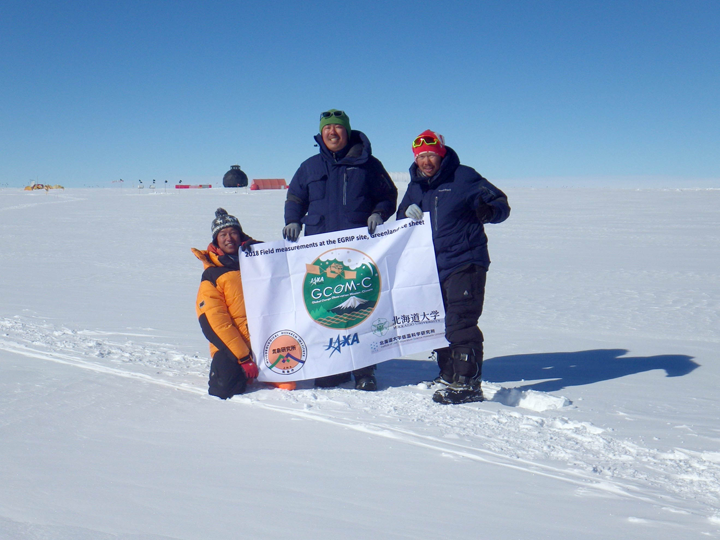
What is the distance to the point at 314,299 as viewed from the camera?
14.0 feet

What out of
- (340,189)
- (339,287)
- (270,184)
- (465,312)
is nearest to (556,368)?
(465,312)

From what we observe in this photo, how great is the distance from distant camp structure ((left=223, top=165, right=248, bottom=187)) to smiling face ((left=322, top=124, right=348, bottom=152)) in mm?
53510

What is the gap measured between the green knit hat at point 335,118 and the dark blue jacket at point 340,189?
0.34 ft

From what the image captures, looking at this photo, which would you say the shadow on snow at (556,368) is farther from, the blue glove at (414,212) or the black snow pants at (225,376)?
the blue glove at (414,212)

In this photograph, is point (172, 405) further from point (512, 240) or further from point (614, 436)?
point (512, 240)

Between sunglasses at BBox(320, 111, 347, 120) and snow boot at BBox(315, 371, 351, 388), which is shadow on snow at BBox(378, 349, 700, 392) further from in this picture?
sunglasses at BBox(320, 111, 347, 120)

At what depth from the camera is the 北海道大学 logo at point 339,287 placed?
426 centimetres

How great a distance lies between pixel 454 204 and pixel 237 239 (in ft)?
5.11

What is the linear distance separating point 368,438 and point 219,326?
141 centimetres

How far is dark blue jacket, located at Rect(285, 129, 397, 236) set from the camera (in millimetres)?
4184

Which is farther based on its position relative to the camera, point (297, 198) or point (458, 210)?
point (297, 198)

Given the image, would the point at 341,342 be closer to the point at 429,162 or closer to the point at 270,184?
the point at 429,162

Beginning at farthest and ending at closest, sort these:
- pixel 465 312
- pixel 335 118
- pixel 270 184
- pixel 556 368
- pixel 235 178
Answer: pixel 235 178, pixel 270 184, pixel 556 368, pixel 335 118, pixel 465 312

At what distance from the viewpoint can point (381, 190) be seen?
170 inches
